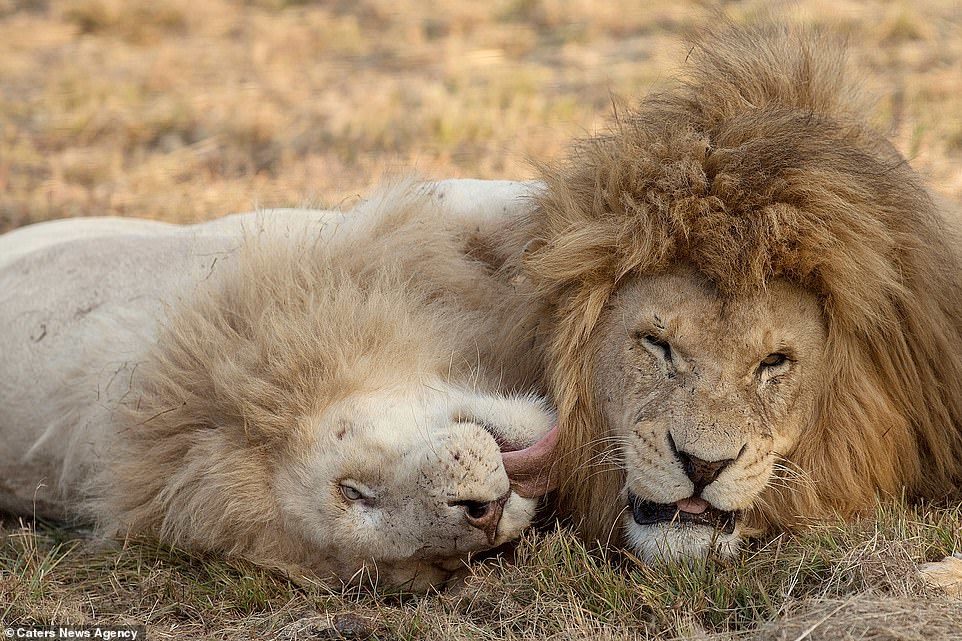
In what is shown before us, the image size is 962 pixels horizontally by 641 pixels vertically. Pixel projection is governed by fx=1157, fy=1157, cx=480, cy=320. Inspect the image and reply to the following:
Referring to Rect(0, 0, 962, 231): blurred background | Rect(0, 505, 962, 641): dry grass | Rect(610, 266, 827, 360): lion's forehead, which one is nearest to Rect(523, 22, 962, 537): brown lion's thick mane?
Rect(610, 266, 827, 360): lion's forehead

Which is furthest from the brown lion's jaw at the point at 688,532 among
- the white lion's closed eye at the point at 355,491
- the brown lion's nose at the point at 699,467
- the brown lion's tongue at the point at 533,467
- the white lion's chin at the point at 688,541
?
the white lion's closed eye at the point at 355,491

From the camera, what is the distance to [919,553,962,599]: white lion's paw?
103 inches

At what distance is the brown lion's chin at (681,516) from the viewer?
2.76 m

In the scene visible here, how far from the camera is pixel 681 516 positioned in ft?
9.04

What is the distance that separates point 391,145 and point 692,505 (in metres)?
4.47

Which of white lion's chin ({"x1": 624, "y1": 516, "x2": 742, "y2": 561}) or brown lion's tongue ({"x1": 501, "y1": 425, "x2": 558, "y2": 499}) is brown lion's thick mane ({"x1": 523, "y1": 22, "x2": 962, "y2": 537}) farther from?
white lion's chin ({"x1": 624, "y1": 516, "x2": 742, "y2": 561})

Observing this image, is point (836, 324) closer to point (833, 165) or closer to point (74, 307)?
point (833, 165)

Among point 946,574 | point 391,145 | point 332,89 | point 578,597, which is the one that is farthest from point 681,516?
point 332,89

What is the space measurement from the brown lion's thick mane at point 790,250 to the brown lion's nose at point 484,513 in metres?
0.25

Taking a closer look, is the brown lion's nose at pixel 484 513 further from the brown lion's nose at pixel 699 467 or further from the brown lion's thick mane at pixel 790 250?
the brown lion's nose at pixel 699 467

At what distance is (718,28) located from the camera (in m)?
3.28

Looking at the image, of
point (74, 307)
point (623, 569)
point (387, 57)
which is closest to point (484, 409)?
point (623, 569)

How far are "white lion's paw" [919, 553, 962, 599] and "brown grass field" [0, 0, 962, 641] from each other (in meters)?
0.04

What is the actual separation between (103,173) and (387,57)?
333cm
